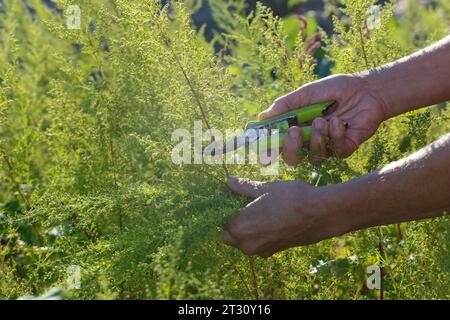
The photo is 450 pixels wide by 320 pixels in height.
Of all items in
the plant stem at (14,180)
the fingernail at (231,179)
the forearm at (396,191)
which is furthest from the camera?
the plant stem at (14,180)

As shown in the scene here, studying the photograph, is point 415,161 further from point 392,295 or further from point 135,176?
point 135,176

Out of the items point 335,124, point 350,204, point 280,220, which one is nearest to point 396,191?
point 350,204

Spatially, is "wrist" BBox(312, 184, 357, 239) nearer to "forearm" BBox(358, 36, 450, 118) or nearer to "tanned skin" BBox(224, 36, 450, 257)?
"tanned skin" BBox(224, 36, 450, 257)

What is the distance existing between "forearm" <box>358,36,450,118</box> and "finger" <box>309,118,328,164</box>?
10.3 inches

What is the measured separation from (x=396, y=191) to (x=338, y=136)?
1.14 feet

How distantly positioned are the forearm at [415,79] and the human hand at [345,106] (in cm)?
3

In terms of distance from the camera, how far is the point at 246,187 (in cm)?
181

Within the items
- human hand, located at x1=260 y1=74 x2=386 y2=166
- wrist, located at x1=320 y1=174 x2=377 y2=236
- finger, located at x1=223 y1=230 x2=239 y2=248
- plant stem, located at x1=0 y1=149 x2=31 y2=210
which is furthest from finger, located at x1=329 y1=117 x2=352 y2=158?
plant stem, located at x1=0 y1=149 x2=31 y2=210

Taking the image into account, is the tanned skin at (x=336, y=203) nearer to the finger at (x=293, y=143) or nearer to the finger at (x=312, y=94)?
the finger at (x=293, y=143)

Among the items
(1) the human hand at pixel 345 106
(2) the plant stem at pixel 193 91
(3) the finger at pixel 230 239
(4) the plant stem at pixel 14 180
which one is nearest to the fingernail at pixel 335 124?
(1) the human hand at pixel 345 106

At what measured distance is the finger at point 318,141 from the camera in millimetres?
1965
